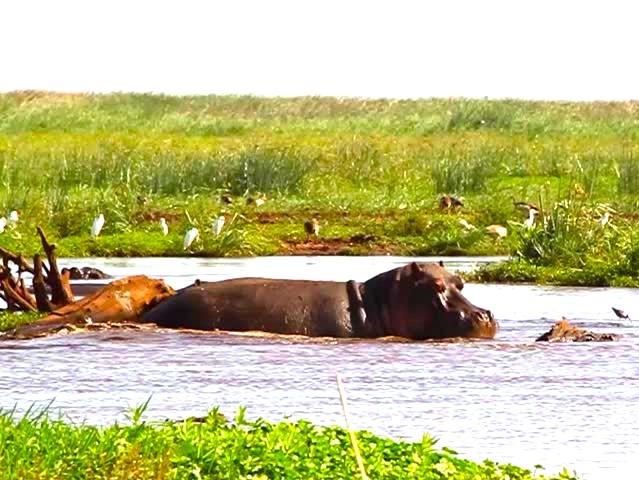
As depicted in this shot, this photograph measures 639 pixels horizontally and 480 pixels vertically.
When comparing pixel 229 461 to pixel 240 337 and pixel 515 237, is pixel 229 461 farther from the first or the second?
pixel 515 237

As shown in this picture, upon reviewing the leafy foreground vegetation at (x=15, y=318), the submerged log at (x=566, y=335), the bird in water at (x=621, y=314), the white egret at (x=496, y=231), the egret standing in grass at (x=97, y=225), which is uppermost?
the leafy foreground vegetation at (x=15, y=318)

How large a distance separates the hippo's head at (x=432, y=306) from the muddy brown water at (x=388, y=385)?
0.39ft

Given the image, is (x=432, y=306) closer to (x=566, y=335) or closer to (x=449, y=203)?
(x=566, y=335)

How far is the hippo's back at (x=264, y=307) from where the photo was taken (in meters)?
11.8

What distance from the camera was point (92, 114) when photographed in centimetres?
5306

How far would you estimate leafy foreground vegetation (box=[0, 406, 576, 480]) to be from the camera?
630cm

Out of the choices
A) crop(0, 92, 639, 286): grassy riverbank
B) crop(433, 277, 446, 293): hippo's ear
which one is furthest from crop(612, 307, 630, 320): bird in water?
crop(0, 92, 639, 286): grassy riverbank

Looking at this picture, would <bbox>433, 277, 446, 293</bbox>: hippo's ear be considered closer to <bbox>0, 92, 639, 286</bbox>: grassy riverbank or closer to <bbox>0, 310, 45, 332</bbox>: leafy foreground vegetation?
<bbox>0, 310, 45, 332</bbox>: leafy foreground vegetation

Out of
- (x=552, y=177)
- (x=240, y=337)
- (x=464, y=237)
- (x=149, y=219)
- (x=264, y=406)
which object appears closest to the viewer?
(x=264, y=406)

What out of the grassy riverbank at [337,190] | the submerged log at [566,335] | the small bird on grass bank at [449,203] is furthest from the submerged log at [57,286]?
the small bird on grass bank at [449,203]

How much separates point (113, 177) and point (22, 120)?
1922cm

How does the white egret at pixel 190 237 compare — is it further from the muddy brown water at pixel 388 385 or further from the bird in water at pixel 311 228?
the muddy brown water at pixel 388 385

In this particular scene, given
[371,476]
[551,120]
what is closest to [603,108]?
[551,120]

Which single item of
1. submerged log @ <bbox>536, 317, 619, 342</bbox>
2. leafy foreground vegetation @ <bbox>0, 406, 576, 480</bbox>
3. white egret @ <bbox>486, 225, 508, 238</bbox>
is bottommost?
white egret @ <bbox>486, 225, 508, 238</bbox>
